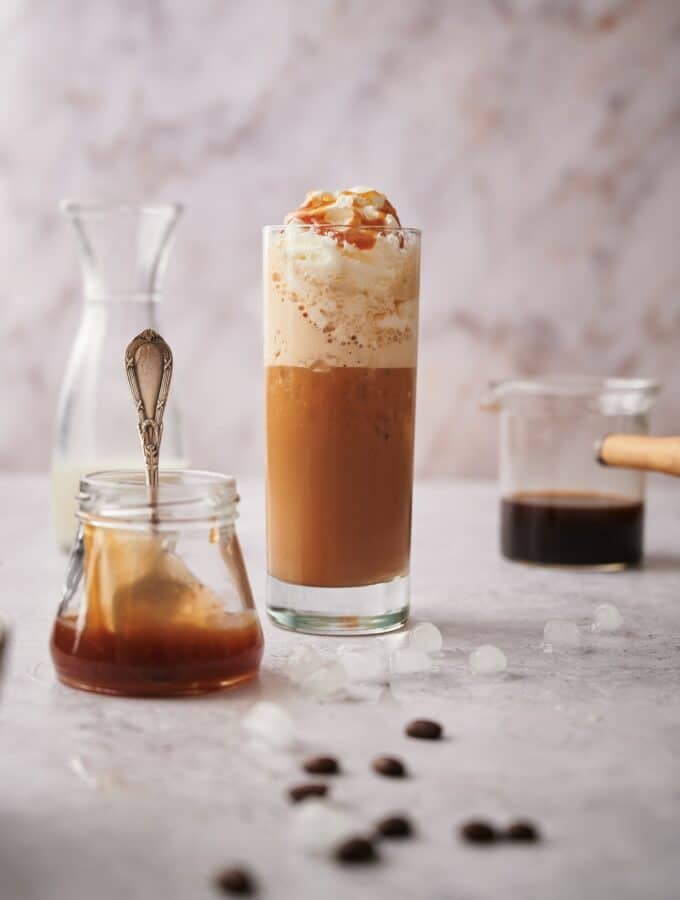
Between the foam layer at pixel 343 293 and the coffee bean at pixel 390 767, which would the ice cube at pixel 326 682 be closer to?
the coffee bean at pixel 390 767

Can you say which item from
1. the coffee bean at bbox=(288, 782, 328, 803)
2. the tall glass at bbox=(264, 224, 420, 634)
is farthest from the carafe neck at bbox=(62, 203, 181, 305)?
the coffee bean at bbox=(288, 782, 328, 803)

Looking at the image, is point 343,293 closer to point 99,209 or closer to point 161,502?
point 161,502

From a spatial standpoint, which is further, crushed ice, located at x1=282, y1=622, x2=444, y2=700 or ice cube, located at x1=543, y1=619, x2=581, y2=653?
ice cube, located at x1=543, y1=619, x2=581, y2=653

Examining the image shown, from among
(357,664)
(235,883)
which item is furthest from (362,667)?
(235,883)

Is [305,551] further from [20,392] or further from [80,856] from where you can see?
[20,392]

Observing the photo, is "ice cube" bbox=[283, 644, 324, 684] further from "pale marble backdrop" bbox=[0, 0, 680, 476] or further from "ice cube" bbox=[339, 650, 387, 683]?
"pale marble backdrop" bbox=[0, 0, 680, 476]

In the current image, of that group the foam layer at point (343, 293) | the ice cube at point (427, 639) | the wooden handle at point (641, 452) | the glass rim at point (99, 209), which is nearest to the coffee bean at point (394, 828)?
the ice cube at point (427, 639)
